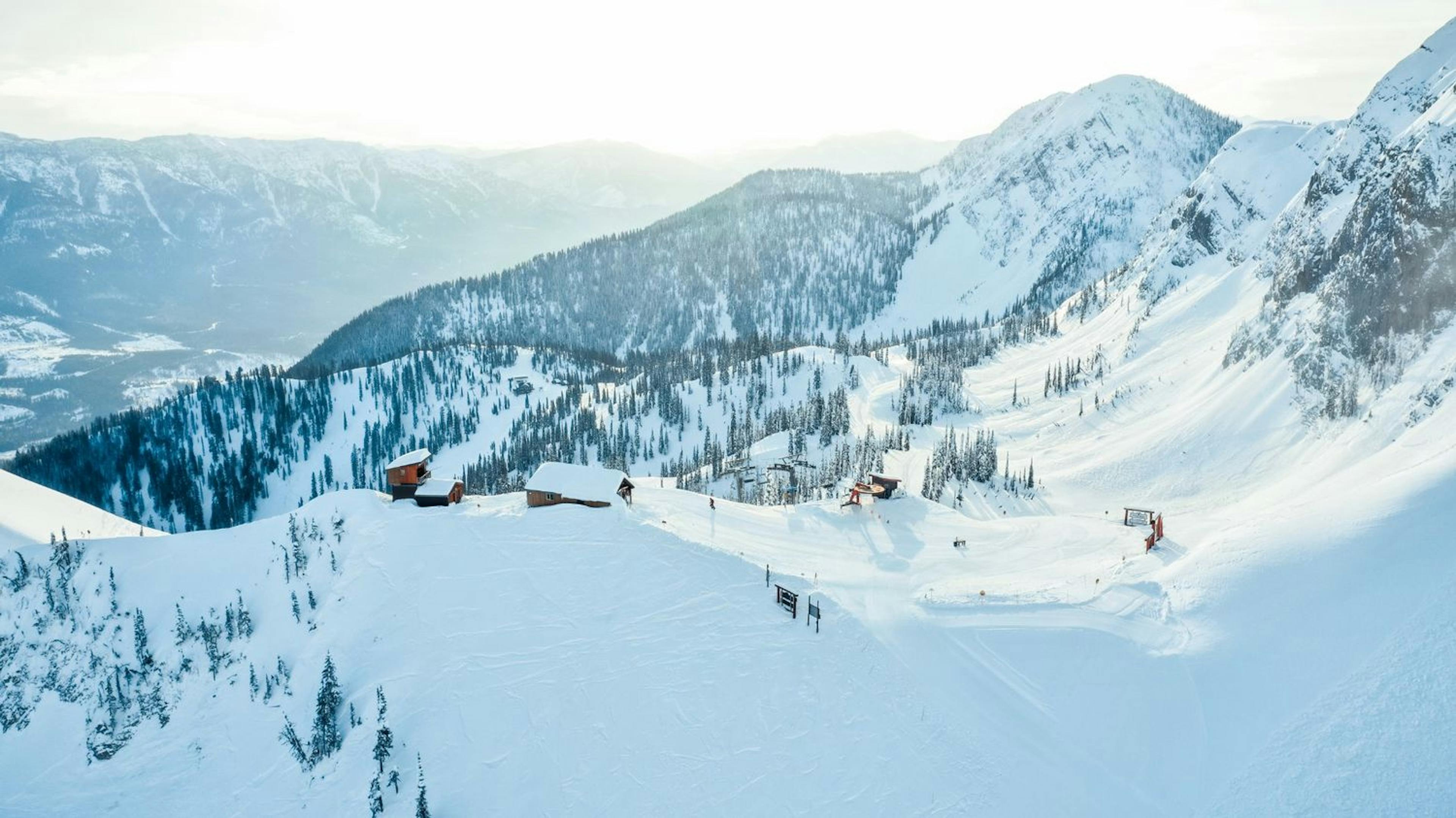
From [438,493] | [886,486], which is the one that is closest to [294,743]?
[438,493]

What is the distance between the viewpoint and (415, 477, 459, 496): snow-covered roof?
61375 mm

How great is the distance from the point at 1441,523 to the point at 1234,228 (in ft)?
580

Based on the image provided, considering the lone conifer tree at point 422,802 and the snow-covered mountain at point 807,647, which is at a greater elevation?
the snow-covered mountain at point 807,647

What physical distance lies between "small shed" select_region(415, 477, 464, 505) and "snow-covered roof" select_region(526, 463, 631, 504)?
6516mm

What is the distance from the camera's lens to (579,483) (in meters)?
62.8

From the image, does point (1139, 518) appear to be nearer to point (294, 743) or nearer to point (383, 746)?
point (383, 746)

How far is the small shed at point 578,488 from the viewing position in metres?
61.3

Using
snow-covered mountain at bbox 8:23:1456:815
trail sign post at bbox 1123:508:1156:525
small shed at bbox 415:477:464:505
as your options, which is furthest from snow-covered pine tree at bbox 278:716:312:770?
trail sign post at bbox 1123:508:1156:525

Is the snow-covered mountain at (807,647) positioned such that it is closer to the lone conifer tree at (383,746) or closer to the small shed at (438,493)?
the lone conifer tree at (383,746)

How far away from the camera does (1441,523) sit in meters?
37.0

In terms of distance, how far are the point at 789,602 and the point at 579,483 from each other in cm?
2613

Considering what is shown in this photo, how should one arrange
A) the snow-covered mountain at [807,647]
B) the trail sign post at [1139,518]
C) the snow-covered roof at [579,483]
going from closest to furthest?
the snow-covered mountain at [807,647] < the snow-covered roof at [579,483] < the trail sign post at [1139,518]

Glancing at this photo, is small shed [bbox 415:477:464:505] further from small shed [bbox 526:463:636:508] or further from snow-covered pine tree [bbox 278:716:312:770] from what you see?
snow-covered pine tree [bbox 278:716:312:770]

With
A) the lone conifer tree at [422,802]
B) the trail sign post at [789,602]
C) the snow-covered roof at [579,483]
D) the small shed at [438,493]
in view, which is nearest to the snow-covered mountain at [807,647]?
the lone conifer tree at [422,802]
